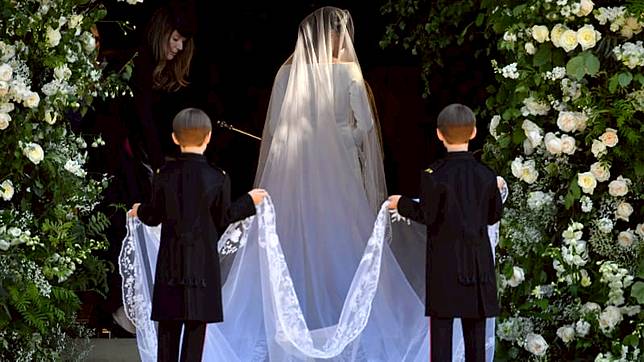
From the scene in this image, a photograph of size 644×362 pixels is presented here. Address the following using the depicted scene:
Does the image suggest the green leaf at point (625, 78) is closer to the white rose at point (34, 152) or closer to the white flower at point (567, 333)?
the white flower at point (567, 333)

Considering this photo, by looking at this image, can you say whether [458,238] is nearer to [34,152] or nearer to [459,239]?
[459,239]

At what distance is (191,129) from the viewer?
4.33 m

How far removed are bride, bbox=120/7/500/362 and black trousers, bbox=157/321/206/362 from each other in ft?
1.18

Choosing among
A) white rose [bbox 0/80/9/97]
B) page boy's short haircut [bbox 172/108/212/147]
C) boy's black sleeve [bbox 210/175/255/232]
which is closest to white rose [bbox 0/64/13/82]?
white rose [bbox 0/80/9/97]

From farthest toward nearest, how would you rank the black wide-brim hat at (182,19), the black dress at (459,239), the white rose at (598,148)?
the black wide-brim hat at (182,19) < the white rose at (598,148) < the black dress at (459,239)

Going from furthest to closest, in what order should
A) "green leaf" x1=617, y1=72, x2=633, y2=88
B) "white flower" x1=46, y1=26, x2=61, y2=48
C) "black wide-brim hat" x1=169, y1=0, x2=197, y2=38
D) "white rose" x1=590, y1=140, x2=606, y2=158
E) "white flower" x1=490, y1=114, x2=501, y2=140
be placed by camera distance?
"black wide-brim hat" x1=169, y1=0, x2=197, y2=38, "white flower" x1=490, y1=114, x2=501, y2=140, "white flower" x1=46, y1=26, x2=61, y2=48, "white rose" x1=590, y1=140, x2=606, y2=158, "green leaf" x1=617, y1=72, x2=633, y2=88

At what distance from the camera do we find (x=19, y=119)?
4754 millimetres

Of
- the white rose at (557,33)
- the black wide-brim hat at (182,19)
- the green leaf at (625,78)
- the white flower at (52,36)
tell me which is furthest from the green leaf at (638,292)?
the black wide-brim hat at (182,19)

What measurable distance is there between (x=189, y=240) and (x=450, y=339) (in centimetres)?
104

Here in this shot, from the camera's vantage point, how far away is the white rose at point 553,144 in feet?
15.4

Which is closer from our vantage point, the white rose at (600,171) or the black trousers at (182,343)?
the black trousers at (182,343)

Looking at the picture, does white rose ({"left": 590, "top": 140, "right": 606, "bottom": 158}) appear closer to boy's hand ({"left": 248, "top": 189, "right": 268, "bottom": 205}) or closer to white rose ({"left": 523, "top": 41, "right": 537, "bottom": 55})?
white rose ({"left": 523, "top": 41, "right": 537, "bottom": 55})

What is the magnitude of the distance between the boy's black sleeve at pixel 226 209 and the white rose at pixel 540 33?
1373 mm

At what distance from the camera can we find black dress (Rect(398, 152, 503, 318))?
4242mm
